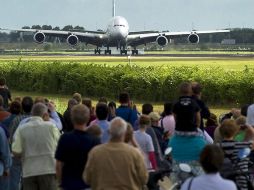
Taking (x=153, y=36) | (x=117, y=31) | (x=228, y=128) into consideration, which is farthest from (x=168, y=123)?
(x=153, y=36)

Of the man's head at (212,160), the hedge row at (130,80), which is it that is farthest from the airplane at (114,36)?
the man's head at (212,160)

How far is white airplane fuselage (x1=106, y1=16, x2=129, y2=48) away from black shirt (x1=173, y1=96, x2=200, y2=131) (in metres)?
69.4

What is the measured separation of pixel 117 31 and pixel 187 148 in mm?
69894

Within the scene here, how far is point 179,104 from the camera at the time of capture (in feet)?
31.8

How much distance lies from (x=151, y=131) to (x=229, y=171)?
7.65 ft

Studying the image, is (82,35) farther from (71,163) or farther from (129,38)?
(71,163)

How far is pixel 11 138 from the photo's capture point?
11297 millimetres

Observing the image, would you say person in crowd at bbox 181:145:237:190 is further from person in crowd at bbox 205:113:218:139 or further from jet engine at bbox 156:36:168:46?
jet engine at bbox 156:36:168:46

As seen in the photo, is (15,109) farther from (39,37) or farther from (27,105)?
(39,37)

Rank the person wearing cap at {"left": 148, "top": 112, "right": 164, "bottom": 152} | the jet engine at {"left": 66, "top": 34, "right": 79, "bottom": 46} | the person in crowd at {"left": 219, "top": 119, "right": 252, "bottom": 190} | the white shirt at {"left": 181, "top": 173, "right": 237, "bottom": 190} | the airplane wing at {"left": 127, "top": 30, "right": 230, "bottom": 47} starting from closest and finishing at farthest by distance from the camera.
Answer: the white shirt at {"left": 181, "top": 173, "right": 237, "bottom": 190} < the person in crowd at {"left": 219, "top": 119, "right": 252, "bottom": 190} < the person wearing cap at {"left": 148, "top": 112, "right": 164, "bottom": 152} < the jet engine at {"left": 66, "top": 34, "right": 79, "bottom": 46} < the airplane wing at {"left": 127, "top": 30, "right": 230, "bottom": 47}

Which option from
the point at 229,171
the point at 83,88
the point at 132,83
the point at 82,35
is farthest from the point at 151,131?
the point at 82,35

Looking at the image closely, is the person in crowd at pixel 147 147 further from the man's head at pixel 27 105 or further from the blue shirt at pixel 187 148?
the man's head at pixel 27 105

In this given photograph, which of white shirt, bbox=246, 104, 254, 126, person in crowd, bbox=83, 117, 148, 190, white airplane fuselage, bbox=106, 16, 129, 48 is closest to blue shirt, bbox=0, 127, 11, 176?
person in crowd, bbox=83, 117, 148, 190

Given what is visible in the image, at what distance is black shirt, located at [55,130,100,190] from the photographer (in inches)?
325
